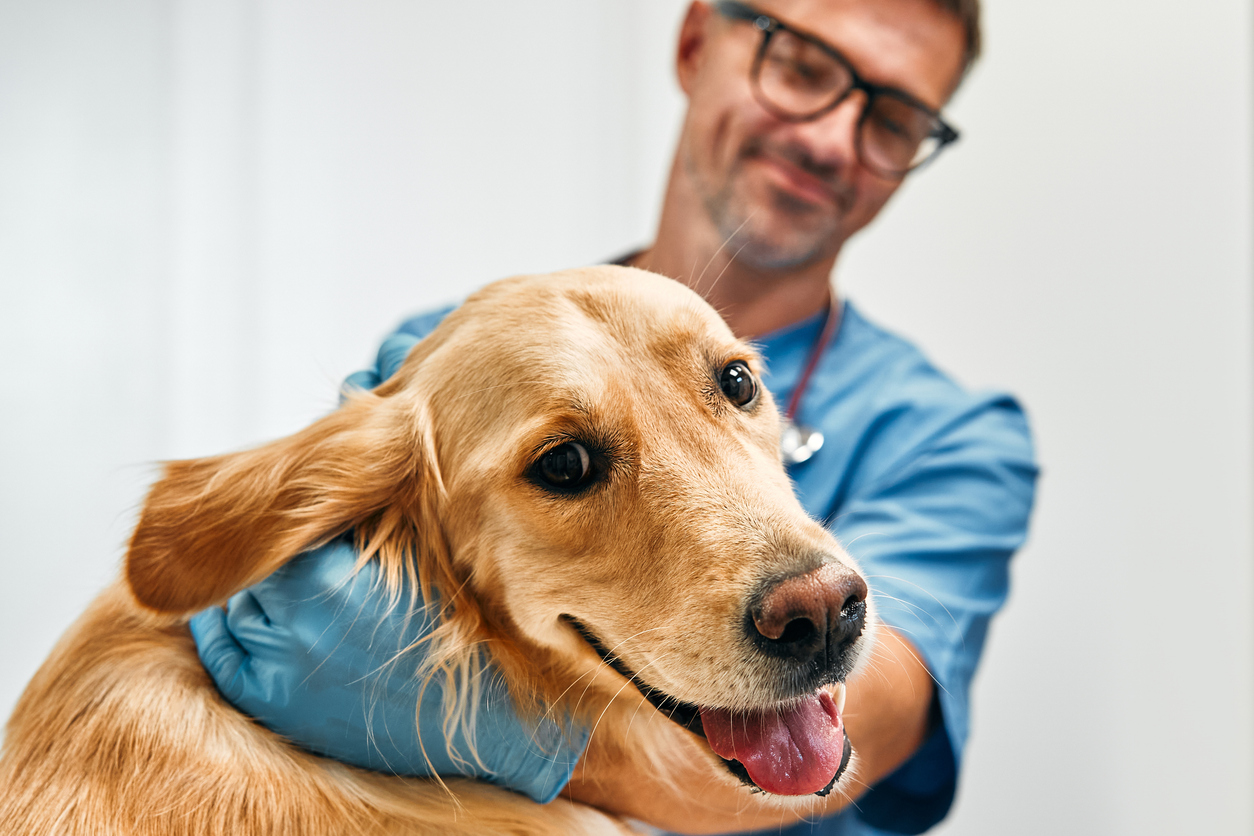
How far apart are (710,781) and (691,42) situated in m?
1.22

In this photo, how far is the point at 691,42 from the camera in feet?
4.84

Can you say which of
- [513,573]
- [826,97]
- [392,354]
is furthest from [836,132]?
[513,573]

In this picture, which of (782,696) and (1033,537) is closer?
(782,696)

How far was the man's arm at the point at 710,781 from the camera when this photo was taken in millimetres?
834

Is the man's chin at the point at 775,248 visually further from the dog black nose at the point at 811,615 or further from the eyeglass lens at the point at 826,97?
the dog black nose at the point at 811,615

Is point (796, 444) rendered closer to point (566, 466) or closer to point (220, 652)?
point (566, 466)

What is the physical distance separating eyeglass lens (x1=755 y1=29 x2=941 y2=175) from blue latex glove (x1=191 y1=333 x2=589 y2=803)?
873mm

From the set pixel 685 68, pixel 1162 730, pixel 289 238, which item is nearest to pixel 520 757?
pixel 289 238

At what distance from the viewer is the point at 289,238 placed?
1.50m

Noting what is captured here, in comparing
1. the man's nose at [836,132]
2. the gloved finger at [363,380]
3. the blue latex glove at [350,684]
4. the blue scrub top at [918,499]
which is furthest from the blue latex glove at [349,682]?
the man's nose at [836,132]

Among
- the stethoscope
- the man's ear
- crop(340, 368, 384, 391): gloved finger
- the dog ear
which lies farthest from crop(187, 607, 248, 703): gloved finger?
the man's ear

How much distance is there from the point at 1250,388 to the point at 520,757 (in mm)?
1492

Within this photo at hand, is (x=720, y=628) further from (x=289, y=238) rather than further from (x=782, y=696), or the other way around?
(x=289, y=238)

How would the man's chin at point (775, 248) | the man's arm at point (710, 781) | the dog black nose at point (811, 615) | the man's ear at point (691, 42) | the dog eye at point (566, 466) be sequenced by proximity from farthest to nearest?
the man's ear at point (691, 42)
the man's chin at point (775, 248)
the man's arm at point (710, 781)
the dog eye at point (566, 466)
the dog black nose at point (811, 615)
